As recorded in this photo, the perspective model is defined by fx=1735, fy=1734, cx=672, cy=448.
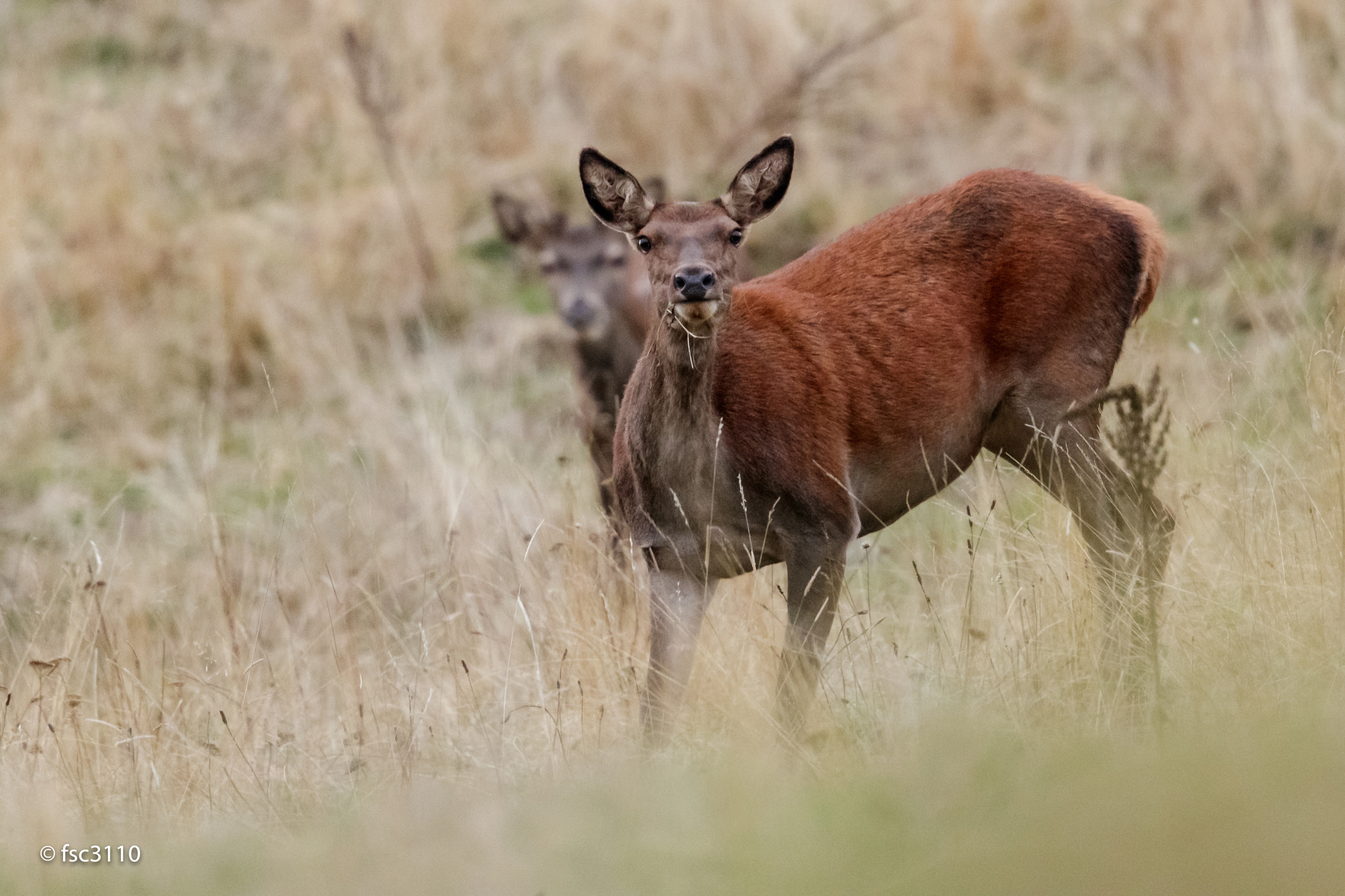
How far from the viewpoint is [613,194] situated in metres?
5.69

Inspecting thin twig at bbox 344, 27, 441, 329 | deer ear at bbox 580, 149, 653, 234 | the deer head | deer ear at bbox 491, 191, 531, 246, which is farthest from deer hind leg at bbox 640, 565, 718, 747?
thin twig at bbox 344, 27, 441, 329

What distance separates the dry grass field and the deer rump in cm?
39

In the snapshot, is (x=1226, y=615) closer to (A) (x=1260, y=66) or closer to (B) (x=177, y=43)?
(A) (x=1260, y=66)

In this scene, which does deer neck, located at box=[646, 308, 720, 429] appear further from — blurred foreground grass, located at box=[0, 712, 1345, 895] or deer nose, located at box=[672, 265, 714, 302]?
blurred foreground grass, located at box=[0, 712, 1345, 895]

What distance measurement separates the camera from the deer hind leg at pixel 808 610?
5.21 metres

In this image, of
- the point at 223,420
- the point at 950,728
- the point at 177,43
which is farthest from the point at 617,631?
the point at 177,43

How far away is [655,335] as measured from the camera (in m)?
5.61

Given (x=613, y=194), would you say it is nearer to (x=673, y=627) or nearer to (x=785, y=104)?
(x=673, y=627)

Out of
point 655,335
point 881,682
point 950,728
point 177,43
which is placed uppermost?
point 177,43

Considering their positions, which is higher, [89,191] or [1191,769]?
[89,191]

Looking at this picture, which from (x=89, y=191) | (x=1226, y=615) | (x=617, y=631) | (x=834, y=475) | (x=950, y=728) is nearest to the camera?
(x=950, y=728)

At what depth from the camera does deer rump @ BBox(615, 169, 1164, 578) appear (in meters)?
5.52

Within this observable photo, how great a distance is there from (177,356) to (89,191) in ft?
6.04

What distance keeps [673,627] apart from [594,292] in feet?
15.1
